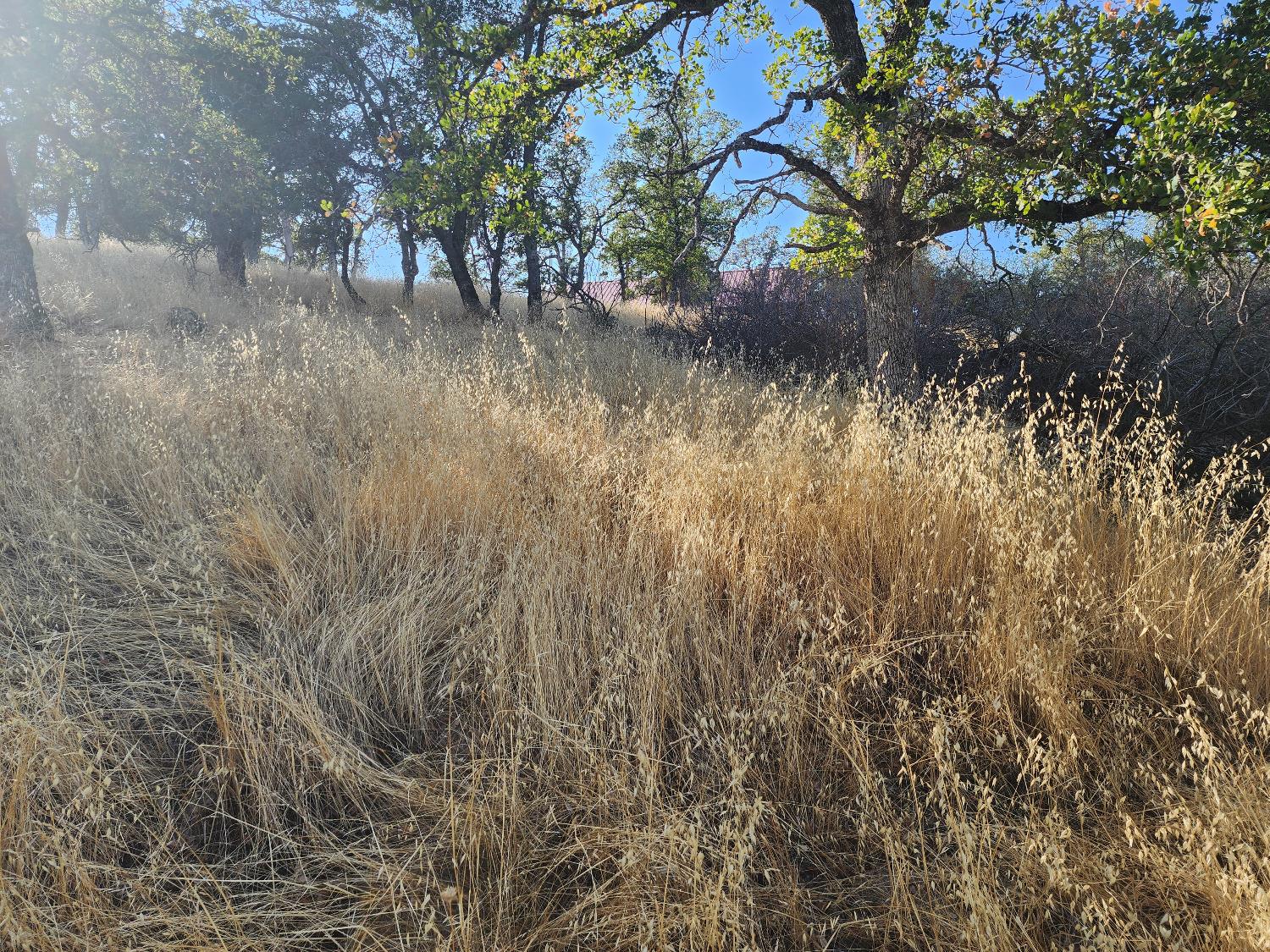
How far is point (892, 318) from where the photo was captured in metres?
5.48

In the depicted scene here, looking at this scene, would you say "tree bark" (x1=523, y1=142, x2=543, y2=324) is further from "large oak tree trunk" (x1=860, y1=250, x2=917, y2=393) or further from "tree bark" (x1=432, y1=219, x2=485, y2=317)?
"large oak tree trunk" (x1=860, y1=250, x2=917, y2=393)

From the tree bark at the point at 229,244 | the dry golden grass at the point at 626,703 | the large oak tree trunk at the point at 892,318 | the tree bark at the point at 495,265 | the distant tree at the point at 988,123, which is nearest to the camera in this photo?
the dry golden grass at the point at 626,703

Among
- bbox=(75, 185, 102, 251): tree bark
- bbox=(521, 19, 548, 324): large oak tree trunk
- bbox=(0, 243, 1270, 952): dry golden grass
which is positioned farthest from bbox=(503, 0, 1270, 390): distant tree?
bbox=(75, 185, 102, 251): tree bark

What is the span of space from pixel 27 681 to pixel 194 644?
1.89ft

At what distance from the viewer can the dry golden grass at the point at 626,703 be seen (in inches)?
55.8

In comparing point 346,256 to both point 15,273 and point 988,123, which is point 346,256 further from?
point 988,123

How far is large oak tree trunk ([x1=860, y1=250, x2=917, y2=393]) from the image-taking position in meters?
5.43

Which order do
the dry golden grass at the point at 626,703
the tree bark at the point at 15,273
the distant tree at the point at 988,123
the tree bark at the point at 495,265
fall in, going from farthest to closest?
the tree bark at the point at 495,265 < the tree bark at the point at 15,273 < the distant tree at the point at 988,123 < the dry golden grass at the point at 626,703

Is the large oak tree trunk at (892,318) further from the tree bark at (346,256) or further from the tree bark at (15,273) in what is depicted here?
the tree bark at (346,256)

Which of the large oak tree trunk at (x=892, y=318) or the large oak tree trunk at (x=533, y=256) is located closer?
the large oak tree trunk at (x=892, y=318)

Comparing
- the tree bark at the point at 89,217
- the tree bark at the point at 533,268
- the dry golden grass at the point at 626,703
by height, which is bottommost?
the dry golden grass at the point at 626,703

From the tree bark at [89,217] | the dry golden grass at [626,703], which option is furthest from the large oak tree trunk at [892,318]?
the tree bark at [89,217]

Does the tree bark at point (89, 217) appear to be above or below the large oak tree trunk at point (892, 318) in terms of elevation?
above

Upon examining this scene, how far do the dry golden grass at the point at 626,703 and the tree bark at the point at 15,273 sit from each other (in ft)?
18.5
